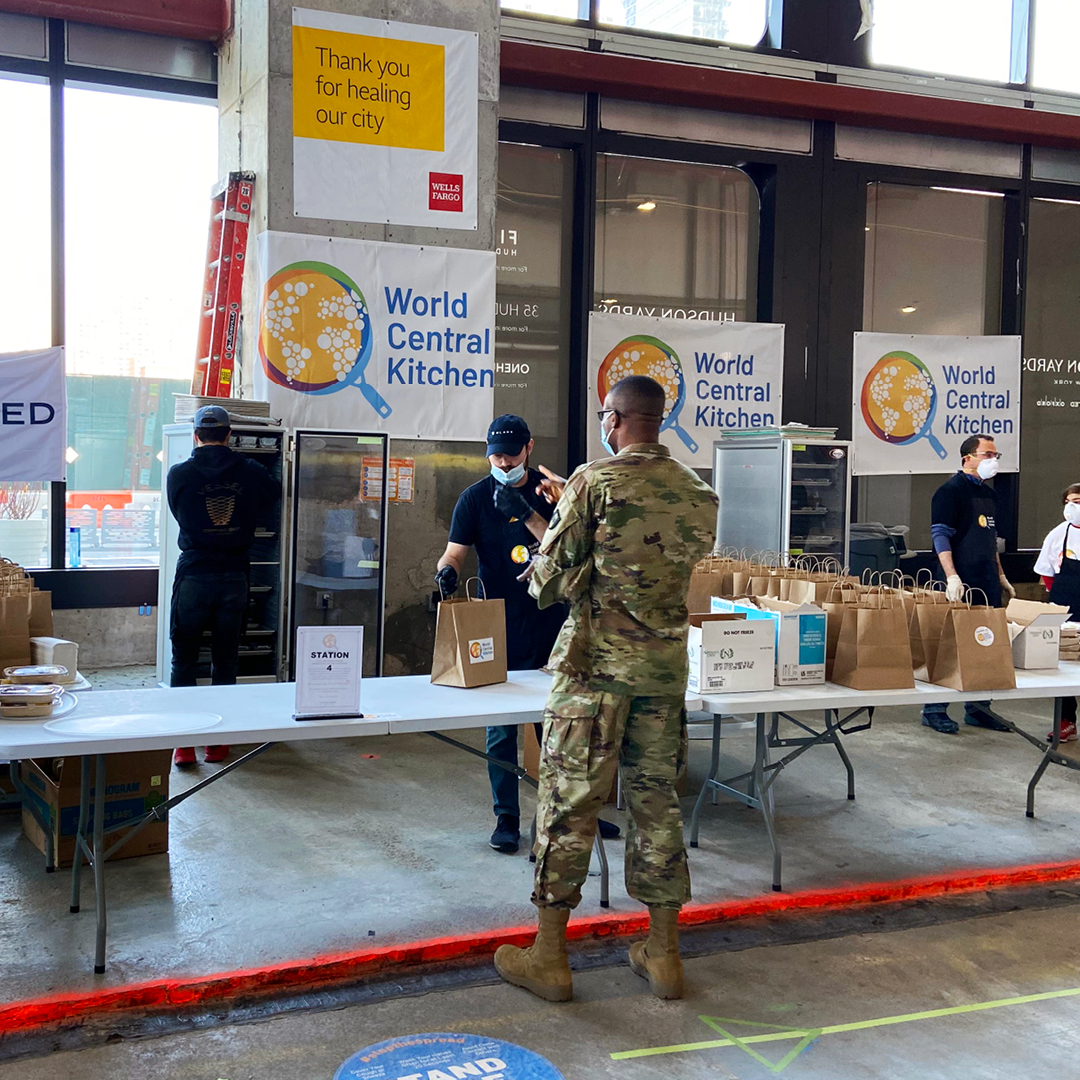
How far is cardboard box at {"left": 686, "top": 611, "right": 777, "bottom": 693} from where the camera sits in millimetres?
4105

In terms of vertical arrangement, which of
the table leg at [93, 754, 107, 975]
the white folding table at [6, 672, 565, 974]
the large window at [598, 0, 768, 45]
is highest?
the large window at [598, 0, 768, 45]

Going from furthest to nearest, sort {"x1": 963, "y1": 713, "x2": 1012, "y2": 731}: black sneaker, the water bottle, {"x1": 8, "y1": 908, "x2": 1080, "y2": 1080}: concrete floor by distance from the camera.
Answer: the water bottle, {"x1": 963, "y1": 713, "x2": 1012, "y2": 731}: black sneaker, {"x1": 8, "y1": 908, "x2": 1080, "y2": 1080}: concrete floor

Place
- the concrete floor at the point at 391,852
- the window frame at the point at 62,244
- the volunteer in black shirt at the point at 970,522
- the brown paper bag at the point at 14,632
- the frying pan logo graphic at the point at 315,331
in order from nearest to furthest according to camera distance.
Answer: the concrete floor at the point at 391,852 → the brown paper bag at the point at 14,632 → the volunteer in black shirt at the point at 970,522 → the frying pan logo graphic at the point at 315,331 → the window frame at the point at 62,244

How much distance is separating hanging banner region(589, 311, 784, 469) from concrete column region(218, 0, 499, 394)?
1.73 meters

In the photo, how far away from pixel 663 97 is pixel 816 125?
57.7 inches

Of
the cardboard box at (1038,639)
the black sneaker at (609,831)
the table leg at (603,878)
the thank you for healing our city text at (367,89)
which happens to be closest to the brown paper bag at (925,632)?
the cardboard box at (1038,639)

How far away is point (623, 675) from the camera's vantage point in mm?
3268

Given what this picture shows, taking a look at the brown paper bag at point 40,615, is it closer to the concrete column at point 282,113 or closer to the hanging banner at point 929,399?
the concrete column at point 282,113

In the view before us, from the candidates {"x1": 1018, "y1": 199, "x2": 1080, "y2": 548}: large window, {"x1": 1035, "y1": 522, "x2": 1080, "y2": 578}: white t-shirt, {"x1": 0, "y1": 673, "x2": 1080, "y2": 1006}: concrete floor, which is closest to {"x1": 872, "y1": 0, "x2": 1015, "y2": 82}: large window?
{"x1": 1018, "y1": 199, "x2": 1080, "y2": 548}: large window

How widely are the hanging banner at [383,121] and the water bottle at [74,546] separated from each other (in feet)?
9.66

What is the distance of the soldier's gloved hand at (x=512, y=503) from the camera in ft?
14.9

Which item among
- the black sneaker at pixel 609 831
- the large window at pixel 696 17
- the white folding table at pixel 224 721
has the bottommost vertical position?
the black sneaker at pixel 609 831

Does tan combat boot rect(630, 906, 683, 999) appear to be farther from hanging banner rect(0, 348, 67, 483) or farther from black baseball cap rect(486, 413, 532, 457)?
hanging banner rect(0, 348, 67, 483)

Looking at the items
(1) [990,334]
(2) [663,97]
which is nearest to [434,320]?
(2) [663,97]
